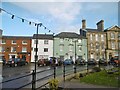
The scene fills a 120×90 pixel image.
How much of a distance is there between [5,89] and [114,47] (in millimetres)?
62472

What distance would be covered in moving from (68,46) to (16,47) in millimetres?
16055

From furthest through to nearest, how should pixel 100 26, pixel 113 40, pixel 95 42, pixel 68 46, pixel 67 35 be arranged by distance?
pixel 100 26 < pixel 113 40 < pixel 95 42 < pixel 67 35 < pixel 68 46

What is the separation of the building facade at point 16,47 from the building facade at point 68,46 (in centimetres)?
856

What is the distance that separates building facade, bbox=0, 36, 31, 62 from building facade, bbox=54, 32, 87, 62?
28.1 feet

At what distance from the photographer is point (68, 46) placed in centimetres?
6488

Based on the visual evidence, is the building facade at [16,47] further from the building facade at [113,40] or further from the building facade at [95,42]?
the building facade at [113,40]

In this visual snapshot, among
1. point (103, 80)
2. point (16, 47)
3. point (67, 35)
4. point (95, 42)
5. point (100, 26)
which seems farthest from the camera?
point (100, 26)

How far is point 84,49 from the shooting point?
218 feet

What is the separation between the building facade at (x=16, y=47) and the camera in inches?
2446

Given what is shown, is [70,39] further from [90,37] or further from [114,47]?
[114,47]

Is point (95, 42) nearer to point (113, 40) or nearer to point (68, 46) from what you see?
point (113, 40)

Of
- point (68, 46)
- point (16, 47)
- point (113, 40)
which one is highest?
point (113, 40)

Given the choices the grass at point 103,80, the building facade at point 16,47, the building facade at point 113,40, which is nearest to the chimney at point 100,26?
the building facade at point 113,40

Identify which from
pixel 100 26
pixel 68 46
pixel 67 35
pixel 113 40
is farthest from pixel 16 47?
pixel 113 40
